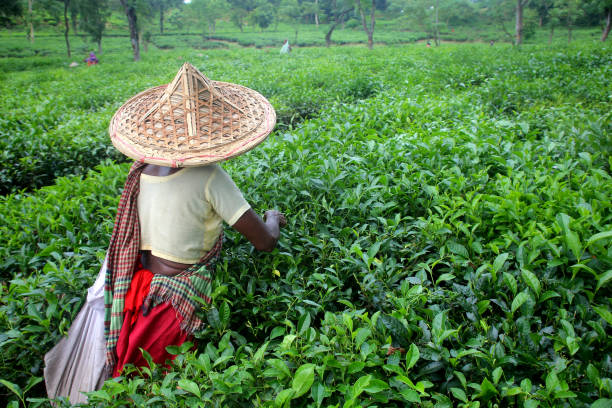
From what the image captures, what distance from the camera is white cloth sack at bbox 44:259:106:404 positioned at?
5.64ft

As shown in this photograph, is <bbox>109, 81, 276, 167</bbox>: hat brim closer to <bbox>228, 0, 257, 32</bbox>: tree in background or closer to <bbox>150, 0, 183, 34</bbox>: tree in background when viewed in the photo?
<bbox>150, 0, 183, 34</bbox>: tree in background

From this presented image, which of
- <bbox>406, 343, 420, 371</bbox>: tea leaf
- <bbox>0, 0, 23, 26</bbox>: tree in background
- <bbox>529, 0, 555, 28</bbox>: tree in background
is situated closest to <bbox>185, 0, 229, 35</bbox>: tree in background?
<bbox>0, 0, 23, 26</bbox>: tree in background

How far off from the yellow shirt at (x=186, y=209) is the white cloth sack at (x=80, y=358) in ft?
1.32

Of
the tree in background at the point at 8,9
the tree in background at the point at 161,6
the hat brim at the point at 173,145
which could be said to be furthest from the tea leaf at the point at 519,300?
the tree in background at the point at 161,6

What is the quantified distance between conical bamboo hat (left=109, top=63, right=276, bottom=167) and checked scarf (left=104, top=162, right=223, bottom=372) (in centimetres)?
19

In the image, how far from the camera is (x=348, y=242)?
2.08 metres

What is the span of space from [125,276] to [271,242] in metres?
0.66

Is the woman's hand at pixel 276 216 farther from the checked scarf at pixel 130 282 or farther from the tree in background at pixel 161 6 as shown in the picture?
the tree in background at pixel 161 6

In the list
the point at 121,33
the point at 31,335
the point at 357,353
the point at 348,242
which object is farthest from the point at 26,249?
the point at 121,33

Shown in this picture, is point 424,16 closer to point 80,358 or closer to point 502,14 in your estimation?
point 502,14

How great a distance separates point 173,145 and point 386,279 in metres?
1.09

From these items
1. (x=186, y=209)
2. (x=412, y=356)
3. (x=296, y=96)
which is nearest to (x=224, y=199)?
(x=186, y=209)

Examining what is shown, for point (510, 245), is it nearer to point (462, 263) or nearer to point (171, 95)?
point (462, 263)

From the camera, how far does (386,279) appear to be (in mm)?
1785
